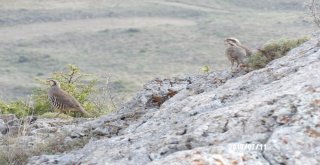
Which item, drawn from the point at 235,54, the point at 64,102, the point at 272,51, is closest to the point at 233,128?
the point at 272,51

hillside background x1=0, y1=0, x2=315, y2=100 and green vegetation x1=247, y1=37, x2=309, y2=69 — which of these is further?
hillside background x1=0, y1=0, x2=315, y2=100

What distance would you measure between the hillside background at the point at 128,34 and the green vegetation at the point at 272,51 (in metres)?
52.8

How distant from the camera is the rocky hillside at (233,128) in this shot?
210 inches

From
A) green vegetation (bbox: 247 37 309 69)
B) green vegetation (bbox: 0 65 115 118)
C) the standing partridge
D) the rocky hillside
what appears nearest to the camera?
the rocky hillside

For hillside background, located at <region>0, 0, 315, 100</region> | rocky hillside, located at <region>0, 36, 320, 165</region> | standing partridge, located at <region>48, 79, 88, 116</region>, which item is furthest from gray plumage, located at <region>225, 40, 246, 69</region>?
hillside background, located at <region>0, 0, 315, 100</region>

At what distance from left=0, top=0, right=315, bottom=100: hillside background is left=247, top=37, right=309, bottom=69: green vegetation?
52.8m

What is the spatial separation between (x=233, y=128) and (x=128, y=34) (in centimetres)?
8799

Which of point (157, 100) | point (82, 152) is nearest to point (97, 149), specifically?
point (82, 152)

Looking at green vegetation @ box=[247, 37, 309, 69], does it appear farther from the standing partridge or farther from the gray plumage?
the standing partridge

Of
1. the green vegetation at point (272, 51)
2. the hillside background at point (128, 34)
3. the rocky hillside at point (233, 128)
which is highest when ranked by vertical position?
the hillside background at point (128, 34)

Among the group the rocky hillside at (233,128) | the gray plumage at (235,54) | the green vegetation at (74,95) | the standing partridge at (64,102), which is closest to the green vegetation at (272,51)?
the rocky hillside at (233,128)

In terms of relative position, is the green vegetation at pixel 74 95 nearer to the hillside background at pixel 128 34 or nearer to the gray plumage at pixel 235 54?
the gray plumage at pixel 235 54

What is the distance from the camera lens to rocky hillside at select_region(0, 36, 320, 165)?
532 cm

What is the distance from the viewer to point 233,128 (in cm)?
583
